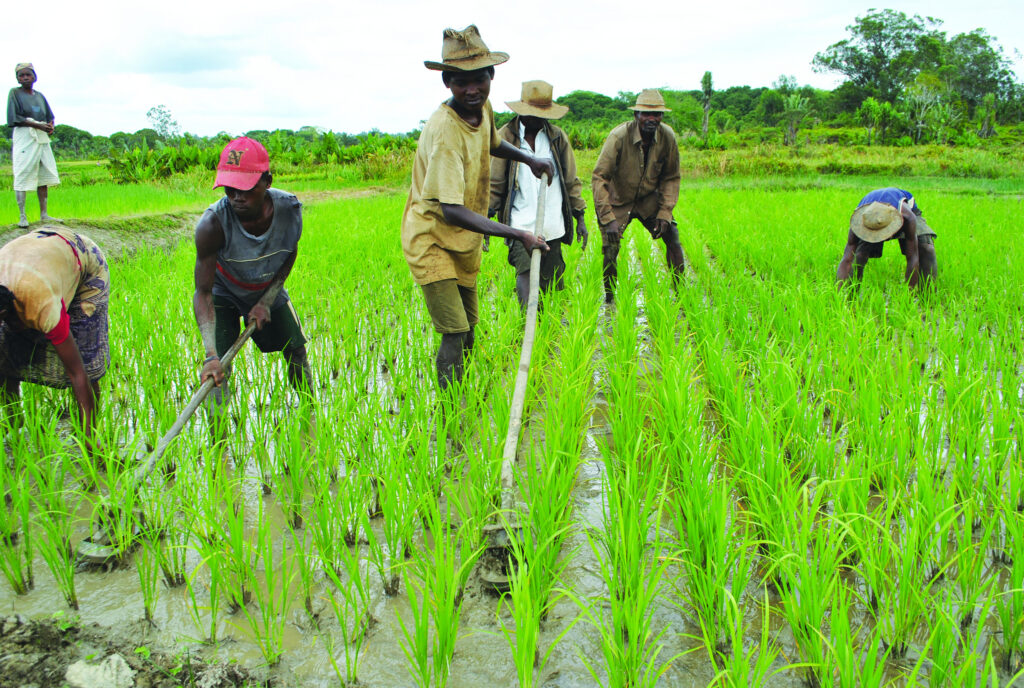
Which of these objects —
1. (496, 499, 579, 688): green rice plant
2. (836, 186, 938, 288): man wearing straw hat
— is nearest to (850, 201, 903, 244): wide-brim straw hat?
(836, 186, 938, 288): man wearing straw hat

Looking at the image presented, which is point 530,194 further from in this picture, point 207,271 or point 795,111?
point 795,111

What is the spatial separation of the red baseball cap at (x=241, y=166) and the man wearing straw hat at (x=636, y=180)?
2568 millimetres

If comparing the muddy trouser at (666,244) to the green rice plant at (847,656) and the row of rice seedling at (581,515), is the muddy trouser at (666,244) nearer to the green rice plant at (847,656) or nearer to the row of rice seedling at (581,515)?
the row of rice seedling at (581,515)

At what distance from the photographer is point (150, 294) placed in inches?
165

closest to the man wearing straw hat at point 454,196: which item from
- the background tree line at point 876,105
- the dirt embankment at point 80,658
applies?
the dirt embankment at point 80,658

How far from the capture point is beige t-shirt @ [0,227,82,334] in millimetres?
2014

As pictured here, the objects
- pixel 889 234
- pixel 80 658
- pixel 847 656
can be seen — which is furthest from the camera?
pixel 889 234

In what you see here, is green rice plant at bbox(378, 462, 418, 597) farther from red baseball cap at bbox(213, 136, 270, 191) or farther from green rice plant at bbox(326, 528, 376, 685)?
red baseball cap at bbox(213, 136, 270, 191)

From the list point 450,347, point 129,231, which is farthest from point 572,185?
point 129,231

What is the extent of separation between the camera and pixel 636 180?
4570 mm

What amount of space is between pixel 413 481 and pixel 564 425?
1.76 ft

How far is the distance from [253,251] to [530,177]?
1671 mm

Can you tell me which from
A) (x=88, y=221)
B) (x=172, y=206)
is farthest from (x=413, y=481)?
(x=172, y=206)

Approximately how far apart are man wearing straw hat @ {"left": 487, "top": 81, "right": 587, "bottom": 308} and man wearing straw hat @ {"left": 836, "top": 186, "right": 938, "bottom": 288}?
1.77 meters
